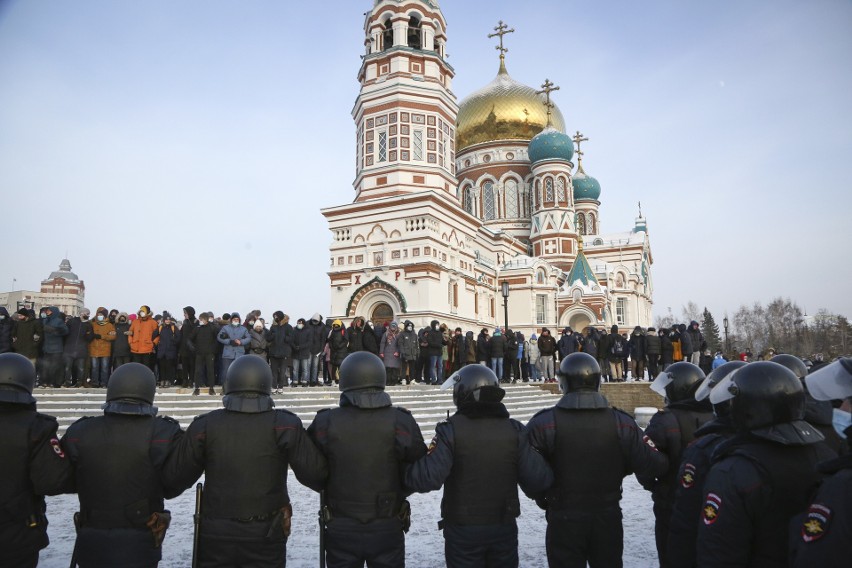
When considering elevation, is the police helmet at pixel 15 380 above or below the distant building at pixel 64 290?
below

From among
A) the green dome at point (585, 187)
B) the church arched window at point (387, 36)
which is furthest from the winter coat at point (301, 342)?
the green dome at point (585, 187)

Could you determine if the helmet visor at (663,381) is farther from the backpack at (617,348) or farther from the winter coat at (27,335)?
the backpack at (617,348)

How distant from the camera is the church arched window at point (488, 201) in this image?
46.4m

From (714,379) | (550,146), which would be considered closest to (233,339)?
(714,379)

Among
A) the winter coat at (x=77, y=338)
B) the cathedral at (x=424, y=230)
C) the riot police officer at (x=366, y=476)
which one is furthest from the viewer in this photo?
the cathedral at (x=424, y=230)

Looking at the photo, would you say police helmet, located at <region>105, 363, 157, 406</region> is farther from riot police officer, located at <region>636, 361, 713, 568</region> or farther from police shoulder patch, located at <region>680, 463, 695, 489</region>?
riot police officer, located at <region>636, 361, 713, 568</region>

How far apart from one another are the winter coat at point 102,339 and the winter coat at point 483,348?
366 inches

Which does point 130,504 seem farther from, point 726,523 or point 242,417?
point 726,523

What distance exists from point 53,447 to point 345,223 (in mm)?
26963

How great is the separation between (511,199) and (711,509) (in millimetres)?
44922

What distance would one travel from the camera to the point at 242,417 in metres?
3.49

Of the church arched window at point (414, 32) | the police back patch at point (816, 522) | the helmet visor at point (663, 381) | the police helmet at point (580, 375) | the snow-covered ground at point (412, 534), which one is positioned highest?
the church arched window at point (414, 32)

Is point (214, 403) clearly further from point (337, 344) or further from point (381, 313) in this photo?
point (381, 313)

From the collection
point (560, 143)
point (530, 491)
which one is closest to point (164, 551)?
point (530, 491)
